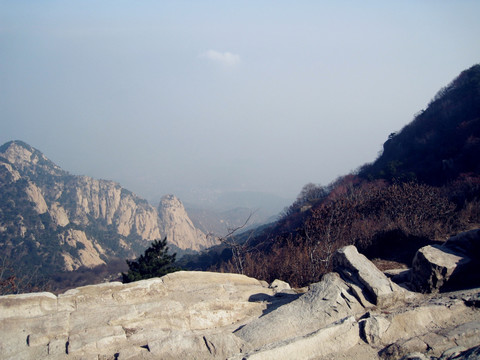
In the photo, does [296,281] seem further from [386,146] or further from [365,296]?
[386,146]

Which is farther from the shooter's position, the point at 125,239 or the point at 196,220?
the point at 196,220

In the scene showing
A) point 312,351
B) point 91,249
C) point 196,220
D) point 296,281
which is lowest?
point 196,220

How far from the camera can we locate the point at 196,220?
14738 cm

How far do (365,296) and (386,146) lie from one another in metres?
53.2

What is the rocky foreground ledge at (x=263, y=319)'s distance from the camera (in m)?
6.29

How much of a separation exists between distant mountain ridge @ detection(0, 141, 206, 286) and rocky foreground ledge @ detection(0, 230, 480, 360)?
49.9 m

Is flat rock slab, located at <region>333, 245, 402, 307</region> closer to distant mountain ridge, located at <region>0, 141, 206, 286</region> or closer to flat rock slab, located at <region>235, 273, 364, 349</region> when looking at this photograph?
flat rock slab, located at <region>235, 273, 364, 349</region>

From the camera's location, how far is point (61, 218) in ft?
239

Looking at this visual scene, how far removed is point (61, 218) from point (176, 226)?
47.8 metres

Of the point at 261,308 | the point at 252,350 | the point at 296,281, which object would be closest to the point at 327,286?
the point at 261,308

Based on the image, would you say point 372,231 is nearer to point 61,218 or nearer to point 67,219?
point 61,218

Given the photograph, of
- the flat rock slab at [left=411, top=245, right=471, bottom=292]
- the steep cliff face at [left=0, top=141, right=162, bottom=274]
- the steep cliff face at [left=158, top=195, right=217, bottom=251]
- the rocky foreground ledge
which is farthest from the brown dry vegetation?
the steep cliff face at [left=158, top=195, right=217, bottom=251]

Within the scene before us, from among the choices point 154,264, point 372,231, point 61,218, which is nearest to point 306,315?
point 372,231

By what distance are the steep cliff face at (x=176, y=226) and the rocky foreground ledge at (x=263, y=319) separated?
346ft
